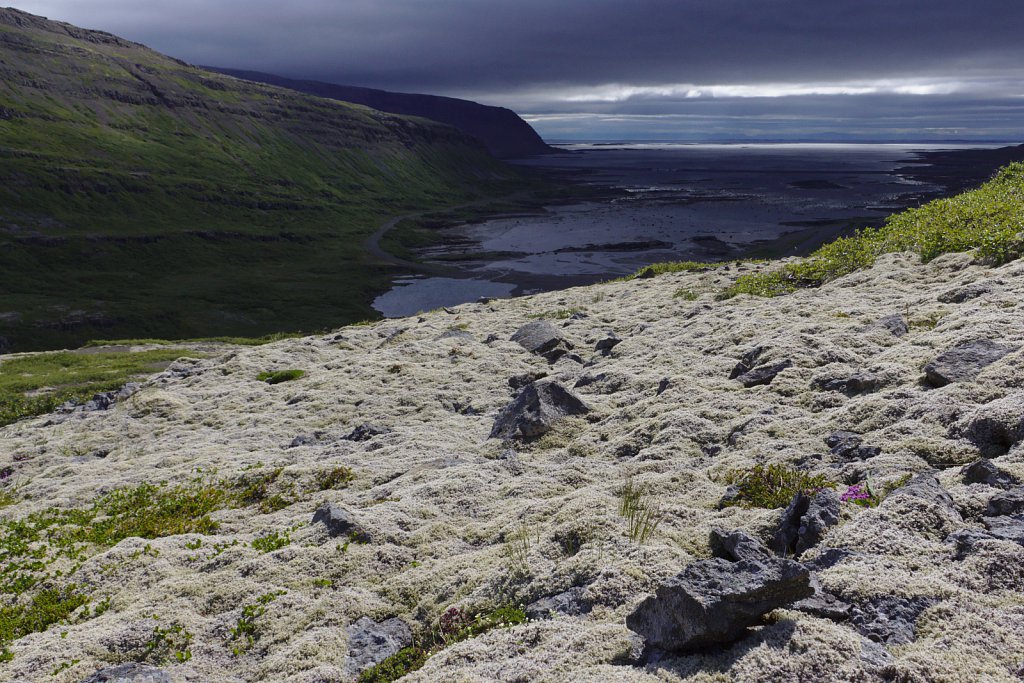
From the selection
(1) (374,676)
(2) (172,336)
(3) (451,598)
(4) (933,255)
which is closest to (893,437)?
(3) (451,598)

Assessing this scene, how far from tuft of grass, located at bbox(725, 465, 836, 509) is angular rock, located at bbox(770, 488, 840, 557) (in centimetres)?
90

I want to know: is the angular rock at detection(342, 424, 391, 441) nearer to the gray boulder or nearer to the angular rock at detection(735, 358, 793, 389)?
the gray boulder

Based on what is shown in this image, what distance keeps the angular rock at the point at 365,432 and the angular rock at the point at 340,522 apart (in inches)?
287

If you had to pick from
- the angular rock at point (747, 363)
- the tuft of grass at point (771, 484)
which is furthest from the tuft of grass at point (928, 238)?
the tuft of grass at point (771, 484)

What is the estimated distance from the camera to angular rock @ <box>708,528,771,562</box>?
9344 mm

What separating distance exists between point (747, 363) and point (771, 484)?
8.40m

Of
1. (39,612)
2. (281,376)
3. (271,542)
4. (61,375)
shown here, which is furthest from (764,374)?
(61,375)

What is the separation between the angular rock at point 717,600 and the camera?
25.9ft

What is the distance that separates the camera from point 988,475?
10.8 metres

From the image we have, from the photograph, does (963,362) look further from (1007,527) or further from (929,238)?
(929,238)

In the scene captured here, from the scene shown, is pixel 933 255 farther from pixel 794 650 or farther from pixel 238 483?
pixel 238 483

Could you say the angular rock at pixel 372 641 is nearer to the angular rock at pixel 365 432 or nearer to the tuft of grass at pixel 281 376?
the angular rock at pixel 365 432

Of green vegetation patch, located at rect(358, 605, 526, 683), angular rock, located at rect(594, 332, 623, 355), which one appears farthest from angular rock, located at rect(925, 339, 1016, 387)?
angular rock, located at rect(594, 332, 623, 355)

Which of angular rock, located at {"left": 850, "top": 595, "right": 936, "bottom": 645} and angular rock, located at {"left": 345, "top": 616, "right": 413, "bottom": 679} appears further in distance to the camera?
angular rock, located at {"left": 345, "top": 616, "right": 413, "bottom": 679}
